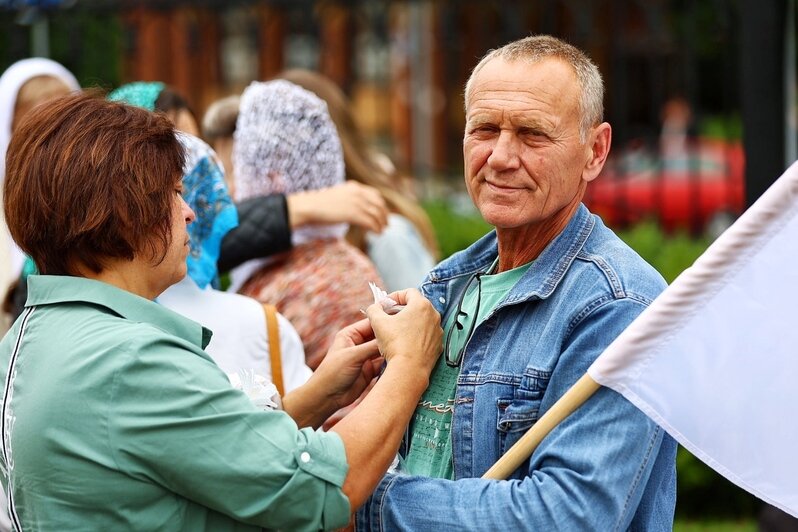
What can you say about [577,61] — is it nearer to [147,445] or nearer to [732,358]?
[732,358]

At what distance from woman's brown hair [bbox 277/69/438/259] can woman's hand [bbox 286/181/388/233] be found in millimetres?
624

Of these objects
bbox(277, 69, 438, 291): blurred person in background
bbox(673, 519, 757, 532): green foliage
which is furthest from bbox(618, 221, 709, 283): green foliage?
bbox(277, 69, 438, 291): blurred person in background

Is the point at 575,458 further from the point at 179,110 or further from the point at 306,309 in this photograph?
the point at 179,110

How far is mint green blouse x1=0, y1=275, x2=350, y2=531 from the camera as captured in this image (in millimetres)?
1898

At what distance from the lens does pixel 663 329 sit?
2.01 metres

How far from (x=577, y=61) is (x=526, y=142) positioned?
181mm

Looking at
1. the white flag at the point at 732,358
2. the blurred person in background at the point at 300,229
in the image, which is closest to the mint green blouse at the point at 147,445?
the white flag at the point at 732,358

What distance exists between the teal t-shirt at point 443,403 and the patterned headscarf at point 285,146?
1076 mm

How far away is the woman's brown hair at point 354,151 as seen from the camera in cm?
430

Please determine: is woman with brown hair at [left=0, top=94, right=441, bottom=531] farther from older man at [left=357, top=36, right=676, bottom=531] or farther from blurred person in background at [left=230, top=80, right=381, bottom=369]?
blurred person in background at [left=230, top=80, right=381, bottom=369]

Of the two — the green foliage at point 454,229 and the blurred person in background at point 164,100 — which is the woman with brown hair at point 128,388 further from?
the green foliage at point 454,229

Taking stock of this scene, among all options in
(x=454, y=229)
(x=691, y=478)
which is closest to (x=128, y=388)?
(x=691, y=478)

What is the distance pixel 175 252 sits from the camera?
2.16m

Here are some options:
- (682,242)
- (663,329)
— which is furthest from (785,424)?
(682,242)
